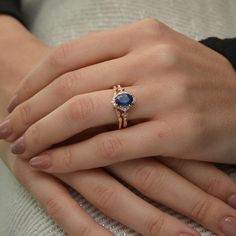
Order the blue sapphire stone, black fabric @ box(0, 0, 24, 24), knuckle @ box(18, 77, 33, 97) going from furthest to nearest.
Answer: black fabric @ box(0, 0, 24, 24)
knuckle @ box(18, 77, 33, 97)
the blue sapphire stone

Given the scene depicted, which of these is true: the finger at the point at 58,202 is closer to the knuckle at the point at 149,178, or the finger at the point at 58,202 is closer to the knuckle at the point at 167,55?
the knuckle at the point at 149,178

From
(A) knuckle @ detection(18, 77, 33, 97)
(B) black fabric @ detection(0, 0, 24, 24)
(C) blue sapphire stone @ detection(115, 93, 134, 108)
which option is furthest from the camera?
(B) black fabric @ detection(0, 0, 24, 24)

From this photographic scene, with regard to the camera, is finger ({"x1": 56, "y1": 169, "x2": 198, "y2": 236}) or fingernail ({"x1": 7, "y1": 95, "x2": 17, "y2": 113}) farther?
fingernail ({"x1": 7, "y1": 95, "x2": 17, "y2": 113})

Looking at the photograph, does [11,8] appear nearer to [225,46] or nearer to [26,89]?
[26,89]

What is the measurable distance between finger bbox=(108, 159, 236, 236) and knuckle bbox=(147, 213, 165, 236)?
25 mm

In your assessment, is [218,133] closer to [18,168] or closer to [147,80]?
[147,80]

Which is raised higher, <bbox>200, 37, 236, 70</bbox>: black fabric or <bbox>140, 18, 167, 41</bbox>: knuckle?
<bbox>140, 18, 167, 41</bbox>: knuckle

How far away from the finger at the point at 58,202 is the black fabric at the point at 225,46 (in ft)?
1.01

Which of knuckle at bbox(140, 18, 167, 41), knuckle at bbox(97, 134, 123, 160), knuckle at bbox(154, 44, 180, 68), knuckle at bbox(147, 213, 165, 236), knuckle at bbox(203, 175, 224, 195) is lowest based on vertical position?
knuckle at bbox(147, 213, 165, 236)

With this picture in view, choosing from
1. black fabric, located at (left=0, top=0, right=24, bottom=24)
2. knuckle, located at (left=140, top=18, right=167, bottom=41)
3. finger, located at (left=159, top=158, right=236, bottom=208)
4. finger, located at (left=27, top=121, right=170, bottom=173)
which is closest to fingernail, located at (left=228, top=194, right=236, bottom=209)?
finger, located at (left=159, top=158, right=236, bottom=208)

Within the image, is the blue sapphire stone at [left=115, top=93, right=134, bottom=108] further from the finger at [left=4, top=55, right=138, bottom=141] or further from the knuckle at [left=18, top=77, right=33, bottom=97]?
the knuckle at [left=18, top=77, right=33, bottom=97]

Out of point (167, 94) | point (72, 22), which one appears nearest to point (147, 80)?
point (167, 94)

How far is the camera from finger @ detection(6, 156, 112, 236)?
0.52m

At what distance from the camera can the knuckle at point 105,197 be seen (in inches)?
20.4
